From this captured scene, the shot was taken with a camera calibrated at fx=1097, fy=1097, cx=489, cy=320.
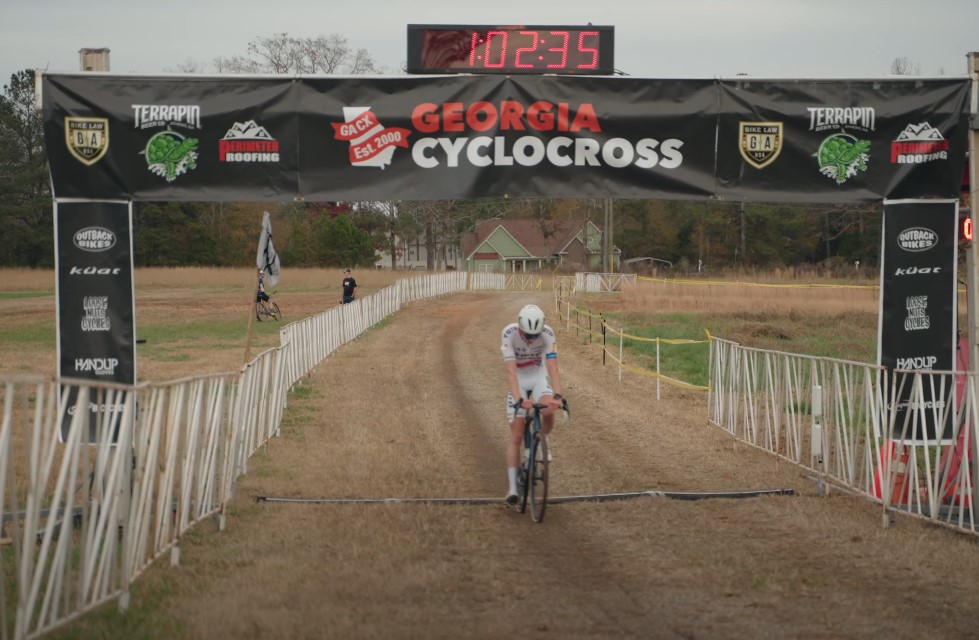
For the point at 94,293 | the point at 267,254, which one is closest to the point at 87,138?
the point at 94,293

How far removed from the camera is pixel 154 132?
10.3 meters

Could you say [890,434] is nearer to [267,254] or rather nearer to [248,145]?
[248,145]

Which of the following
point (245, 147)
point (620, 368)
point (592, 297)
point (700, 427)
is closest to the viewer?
point (245, 147)

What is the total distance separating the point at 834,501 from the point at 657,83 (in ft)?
14.4

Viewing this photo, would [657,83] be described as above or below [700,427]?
above

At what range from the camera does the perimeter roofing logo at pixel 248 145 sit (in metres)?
10.4

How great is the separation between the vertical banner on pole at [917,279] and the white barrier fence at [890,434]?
354 mm

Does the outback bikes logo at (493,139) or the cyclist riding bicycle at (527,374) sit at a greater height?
the outback bikes logo at (493,139)

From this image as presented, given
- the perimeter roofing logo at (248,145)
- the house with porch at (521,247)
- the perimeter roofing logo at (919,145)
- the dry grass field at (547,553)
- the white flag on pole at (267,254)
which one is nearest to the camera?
the dry grass field at (547,553)

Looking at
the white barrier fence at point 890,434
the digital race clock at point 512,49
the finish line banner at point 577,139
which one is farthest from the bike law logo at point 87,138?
the white barrier fence at point 890,434

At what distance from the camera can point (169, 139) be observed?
1032cm

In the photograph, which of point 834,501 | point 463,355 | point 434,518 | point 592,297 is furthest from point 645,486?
point 592,297

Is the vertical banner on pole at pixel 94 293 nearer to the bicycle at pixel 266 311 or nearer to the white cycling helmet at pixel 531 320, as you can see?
the white cycling helmet at pixel 531 320

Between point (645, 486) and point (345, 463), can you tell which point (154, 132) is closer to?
point (345, 463)
